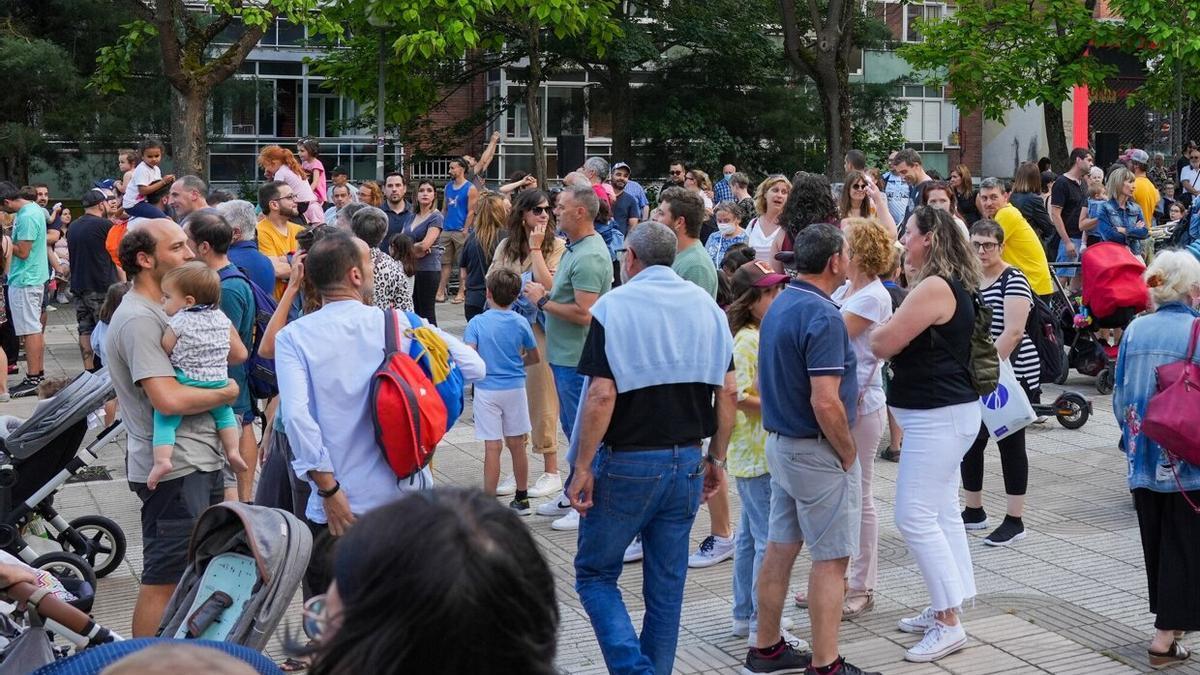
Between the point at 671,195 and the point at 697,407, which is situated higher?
the point at 671,195

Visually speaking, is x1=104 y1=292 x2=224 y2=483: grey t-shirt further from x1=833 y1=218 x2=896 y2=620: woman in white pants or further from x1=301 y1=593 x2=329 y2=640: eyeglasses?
x1=301 y1=593 x2=329 y2=640: eyeglasses

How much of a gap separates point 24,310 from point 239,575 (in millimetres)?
10613

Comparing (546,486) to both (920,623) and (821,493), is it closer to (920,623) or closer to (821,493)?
(920,623)

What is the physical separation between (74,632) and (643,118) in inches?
1156

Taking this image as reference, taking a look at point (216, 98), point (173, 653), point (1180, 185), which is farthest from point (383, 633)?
point (216, 98)

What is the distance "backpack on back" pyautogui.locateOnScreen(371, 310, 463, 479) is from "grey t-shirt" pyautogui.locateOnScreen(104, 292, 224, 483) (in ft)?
3.49

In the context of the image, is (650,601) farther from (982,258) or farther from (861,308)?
(982,258)

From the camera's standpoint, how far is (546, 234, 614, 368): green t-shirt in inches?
294

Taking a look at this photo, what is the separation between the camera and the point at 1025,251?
10719 millimetres

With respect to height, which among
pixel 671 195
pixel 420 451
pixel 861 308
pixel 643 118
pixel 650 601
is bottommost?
pixel 650 601

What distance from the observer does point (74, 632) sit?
12.7 feet

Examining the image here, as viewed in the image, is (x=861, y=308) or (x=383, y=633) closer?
(x=383, y=633)

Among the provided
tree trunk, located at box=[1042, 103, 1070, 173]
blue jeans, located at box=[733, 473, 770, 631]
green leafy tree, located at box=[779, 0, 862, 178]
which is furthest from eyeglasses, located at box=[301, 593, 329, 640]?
tree trunk, located at box=[1042, 103, 1070, 173]

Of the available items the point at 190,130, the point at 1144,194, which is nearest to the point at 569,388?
the point at 1144,194
